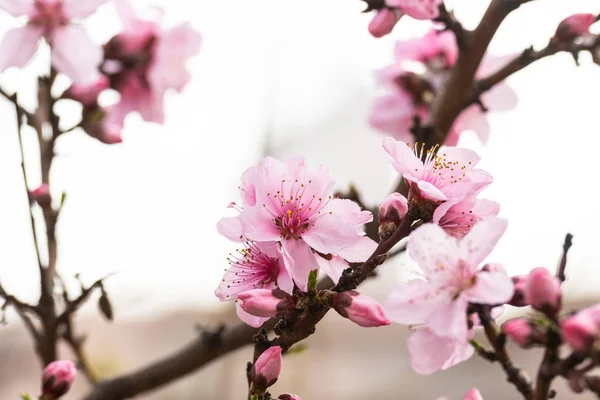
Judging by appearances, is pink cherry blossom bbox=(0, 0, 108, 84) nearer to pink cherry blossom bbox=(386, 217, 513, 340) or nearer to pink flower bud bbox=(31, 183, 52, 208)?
pink flower bud bbox=(31, 183, 52, 208)

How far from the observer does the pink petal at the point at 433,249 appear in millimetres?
397

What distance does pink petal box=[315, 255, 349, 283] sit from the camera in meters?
0.45

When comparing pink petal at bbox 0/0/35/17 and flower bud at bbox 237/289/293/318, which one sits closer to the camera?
flower bud at bbox 237/289/293/318

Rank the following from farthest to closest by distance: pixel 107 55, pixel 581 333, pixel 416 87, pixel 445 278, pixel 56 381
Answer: pixel 416 87 → pixel 107 55 → pixel 56 381 → pixel 445 278 → pixel 581 333

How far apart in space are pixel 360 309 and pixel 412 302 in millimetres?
37

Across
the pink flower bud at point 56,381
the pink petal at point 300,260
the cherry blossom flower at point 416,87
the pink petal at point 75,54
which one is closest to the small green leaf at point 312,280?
the pink petal at point 300,260

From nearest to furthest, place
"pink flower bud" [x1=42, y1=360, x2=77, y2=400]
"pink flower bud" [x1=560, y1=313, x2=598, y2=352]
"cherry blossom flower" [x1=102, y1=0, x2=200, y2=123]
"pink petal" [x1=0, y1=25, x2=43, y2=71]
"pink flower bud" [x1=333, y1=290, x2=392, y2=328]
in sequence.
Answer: "pink flower bud" [x1=560, y1=313, x2=598, y2=352]
"pink flower bud" [x1=333, y1=290, x2=392, y2=328]
"pink flower bud" [x1=42, y1=360, x2=77, y2=400]
"pink petal" [x1=0, y1=25, x2=43, y2=71]
"cherry blossom flower" [x1=102, y1=0, x2=200, y2=123]

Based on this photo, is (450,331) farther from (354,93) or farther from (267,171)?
(354,93)

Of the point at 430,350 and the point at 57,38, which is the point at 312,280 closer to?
the point at 430,350

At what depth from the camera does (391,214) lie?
46 centimetres

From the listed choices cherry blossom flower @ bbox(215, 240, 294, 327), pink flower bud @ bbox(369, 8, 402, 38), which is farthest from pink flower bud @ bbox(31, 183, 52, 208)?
pink flower bud @ bbox(369, 8, 402, 38)

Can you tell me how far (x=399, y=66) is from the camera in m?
0.96

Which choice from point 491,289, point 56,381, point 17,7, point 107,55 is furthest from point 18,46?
point 491,289

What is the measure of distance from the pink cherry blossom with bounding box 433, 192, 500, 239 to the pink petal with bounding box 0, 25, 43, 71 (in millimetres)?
535
